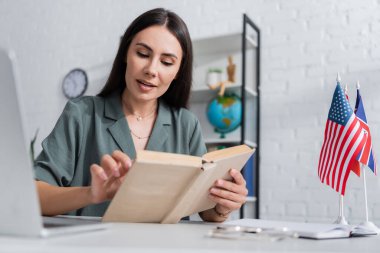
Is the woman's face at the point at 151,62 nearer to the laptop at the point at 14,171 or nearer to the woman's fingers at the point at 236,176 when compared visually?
the woman's fingers at the point at 236,176

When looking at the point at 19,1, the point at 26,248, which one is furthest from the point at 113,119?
the point at 19,1

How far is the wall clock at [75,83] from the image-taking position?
12.7 feet

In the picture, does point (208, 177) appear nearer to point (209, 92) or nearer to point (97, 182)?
point (97, 182)

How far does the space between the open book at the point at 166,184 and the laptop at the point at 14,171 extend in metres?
0.21

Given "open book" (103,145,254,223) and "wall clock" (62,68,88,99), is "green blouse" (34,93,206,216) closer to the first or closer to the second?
"open book" (103,145,254,223)

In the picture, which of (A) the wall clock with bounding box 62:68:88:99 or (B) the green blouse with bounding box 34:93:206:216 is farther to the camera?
(A) the wall clock with bounding box 62:68:88:99

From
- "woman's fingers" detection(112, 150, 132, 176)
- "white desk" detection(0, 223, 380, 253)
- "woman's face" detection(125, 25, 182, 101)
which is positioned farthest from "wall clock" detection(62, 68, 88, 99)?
"white desk" detection(0, 223, 380, 253)

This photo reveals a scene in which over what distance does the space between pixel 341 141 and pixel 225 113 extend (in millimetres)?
1691

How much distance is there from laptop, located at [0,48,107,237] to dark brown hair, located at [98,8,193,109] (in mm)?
927

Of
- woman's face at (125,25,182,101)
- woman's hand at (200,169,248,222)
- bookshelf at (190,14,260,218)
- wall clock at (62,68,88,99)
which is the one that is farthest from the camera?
wall clock at (62,68,88,99)

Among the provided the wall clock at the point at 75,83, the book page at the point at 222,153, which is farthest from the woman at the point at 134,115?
the wall clock at the point at 75,83

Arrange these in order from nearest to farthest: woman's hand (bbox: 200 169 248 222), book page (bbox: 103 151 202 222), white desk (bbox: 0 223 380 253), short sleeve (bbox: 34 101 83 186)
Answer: white desk (bbox: 0 223 380 253), book page (bbox: 103 151 202 222), woman's hand (bbox: 200 169 248 222), short sleeve (bbox: 34 101 83 186)

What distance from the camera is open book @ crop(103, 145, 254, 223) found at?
75 cm

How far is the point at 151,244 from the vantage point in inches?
22.2
